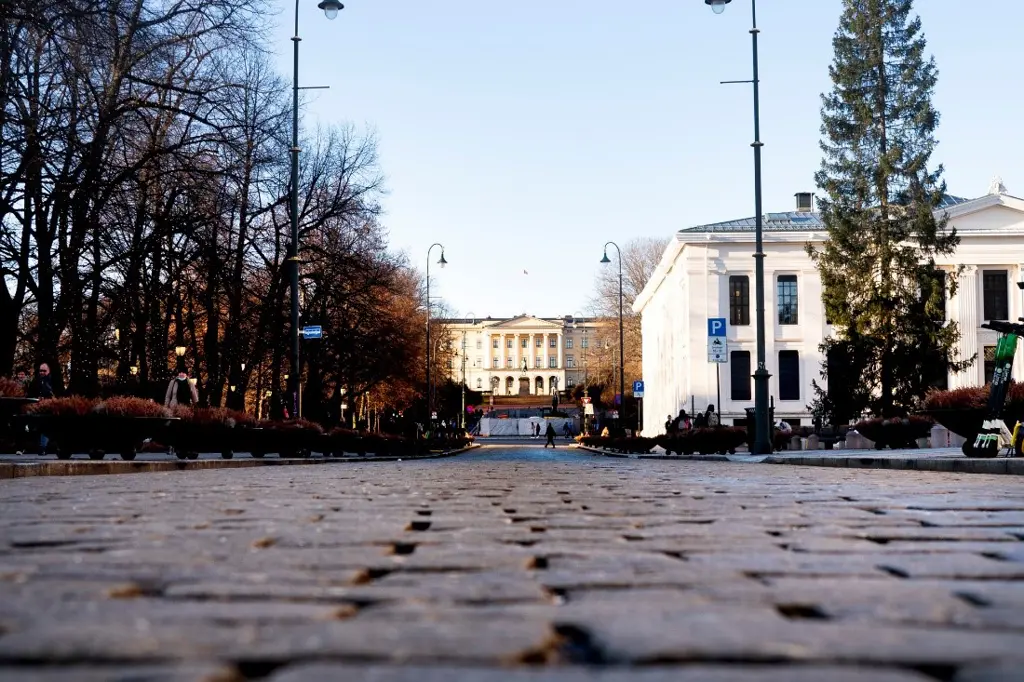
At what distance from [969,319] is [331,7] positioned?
45.5m

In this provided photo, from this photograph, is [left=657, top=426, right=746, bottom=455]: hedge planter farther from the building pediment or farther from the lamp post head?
the building pediment

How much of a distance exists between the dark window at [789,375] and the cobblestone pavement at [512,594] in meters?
60.4

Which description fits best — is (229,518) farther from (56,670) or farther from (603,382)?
(603,382)

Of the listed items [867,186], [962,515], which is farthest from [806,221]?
[962,515]

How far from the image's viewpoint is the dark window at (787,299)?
67.0 m

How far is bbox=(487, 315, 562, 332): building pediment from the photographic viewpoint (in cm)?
17988

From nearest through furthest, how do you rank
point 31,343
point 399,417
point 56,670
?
1. point 56,670
2. point 31,343
3. point 399,417

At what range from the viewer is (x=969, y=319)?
2579 inches

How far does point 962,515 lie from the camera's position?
665cm

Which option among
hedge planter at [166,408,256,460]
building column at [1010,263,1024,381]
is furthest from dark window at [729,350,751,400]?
hedge planter at [166,408,256,460]

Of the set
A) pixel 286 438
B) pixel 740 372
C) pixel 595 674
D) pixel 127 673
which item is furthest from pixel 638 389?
pixel 127 673

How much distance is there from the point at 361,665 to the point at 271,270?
127 ft

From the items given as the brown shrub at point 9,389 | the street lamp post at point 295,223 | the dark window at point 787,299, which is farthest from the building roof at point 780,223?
the brown shrub at point 9,389

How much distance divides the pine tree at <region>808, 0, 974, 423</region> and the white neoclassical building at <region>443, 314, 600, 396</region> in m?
128
